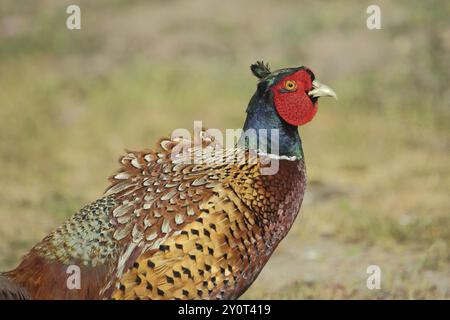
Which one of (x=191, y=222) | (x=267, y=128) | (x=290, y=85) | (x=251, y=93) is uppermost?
(x=290, y=85)

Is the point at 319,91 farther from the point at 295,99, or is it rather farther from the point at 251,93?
the point at 251,93

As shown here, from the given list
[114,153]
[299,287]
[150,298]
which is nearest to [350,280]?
[299,287]

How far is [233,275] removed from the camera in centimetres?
419

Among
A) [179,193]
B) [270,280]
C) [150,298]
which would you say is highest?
[179,193]

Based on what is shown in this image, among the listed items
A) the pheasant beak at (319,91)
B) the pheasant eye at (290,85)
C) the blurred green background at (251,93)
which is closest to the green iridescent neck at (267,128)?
the pheasant eye at (290,85)

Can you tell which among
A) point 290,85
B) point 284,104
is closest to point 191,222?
point 284,104

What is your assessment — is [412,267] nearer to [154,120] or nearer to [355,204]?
[355,204]

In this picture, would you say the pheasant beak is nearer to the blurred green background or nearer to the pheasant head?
the pheasant head

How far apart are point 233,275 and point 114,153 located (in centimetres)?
662

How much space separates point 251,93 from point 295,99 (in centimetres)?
768

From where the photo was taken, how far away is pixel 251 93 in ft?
39.8

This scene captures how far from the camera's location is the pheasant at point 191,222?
13.5 feet

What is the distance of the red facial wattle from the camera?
14.6 feet

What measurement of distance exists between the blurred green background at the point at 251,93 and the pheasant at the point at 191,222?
5.78 feet
